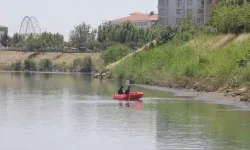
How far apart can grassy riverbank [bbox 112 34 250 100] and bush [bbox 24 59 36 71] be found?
208 feet

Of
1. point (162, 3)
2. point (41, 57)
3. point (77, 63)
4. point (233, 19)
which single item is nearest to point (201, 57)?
point (233, 19)

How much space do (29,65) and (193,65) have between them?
3635 inches

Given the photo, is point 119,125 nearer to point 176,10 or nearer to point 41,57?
point 176,10

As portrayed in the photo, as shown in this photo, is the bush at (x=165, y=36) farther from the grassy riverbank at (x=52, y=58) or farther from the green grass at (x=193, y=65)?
the grassy riverbank at (x=52, y=58)

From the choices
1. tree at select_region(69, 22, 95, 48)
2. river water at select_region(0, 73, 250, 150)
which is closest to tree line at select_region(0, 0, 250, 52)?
tree at select_region(69, 22, 95, 48)

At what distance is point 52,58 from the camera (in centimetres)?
16925

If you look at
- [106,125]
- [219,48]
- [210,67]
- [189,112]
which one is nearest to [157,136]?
[106,125]

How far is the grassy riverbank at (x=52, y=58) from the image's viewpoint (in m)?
157

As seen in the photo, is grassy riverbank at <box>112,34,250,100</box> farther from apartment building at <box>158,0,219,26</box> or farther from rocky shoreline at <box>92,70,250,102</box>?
apartment building at <box>158,0,219,26</box>

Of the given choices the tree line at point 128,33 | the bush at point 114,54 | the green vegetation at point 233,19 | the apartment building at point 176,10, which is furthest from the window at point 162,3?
the green vegetation at point 233,19

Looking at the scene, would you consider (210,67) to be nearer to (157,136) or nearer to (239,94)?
(239,94)

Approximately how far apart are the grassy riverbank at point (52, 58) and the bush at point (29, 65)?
2.89 ft

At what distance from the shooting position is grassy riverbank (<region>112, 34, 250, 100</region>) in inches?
2450

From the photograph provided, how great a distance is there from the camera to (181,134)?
36.5 metres
